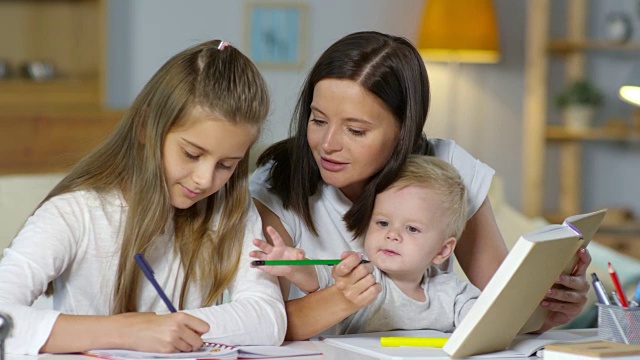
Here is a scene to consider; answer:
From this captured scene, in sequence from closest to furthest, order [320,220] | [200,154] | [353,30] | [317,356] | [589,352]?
1. [589,352]
2. [317,356]
3. [200,154]
4. [320,220]
5. [353,30]

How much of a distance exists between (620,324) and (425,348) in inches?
10.0

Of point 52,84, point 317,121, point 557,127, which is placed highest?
point 317,121

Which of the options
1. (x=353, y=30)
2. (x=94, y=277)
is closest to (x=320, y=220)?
(x=94, y=277)

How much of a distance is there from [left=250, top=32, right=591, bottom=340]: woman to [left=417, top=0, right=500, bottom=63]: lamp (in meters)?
3.04

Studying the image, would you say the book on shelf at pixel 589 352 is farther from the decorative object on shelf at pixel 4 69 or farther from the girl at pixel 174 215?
the decorative object on shelf at pixel 4 69

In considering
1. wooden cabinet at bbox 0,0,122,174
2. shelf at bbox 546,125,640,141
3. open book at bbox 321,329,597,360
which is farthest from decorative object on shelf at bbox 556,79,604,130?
open book at bbox 321,329,597,360

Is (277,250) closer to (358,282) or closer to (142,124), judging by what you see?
(358,282)

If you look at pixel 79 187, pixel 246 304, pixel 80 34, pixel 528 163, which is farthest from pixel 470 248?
pixel 528 163

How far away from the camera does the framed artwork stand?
4.68m

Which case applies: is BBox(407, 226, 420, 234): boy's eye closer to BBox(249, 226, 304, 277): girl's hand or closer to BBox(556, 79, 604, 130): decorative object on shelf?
BBox(249, 226, 304, 277): girl's hand

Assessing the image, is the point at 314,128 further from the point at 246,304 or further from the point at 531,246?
the point at 531,246

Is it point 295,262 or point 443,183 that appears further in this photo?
point 443,183

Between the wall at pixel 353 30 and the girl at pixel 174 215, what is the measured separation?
250 cm

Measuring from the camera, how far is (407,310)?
155cm
